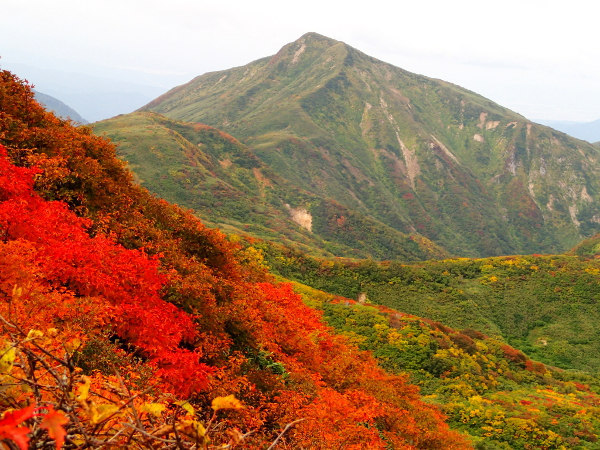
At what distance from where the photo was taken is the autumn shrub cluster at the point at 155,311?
552 inches

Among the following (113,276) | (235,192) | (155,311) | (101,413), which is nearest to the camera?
(101,413)

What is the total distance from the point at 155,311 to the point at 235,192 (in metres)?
137

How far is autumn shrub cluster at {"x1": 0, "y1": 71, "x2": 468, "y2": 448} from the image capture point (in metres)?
14.0

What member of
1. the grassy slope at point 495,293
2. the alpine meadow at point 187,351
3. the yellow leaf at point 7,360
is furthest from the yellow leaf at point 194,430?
the grassy slope at point 495,293

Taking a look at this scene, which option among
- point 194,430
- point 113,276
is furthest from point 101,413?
point 113,276

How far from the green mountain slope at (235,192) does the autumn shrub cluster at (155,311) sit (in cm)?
8710

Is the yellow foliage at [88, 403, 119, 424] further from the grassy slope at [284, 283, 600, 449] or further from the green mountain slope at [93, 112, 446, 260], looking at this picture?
the green mountain slope at [93, 112, 446, 260]

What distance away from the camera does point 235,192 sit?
15338 centimetres

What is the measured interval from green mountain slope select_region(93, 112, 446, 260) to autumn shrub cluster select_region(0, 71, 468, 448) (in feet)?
286

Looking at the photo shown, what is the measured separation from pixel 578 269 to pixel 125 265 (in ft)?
318

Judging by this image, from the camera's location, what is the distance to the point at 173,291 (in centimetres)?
2172

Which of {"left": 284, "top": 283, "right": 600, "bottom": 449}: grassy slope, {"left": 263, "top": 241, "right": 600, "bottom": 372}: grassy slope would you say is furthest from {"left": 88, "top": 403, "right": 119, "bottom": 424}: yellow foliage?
{"left": 263, "top": 241, "right": 600, "bottom": 372}: grassy slope

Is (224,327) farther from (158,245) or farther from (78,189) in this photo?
(78,189)

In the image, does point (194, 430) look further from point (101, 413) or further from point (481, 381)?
point (481, 381)
